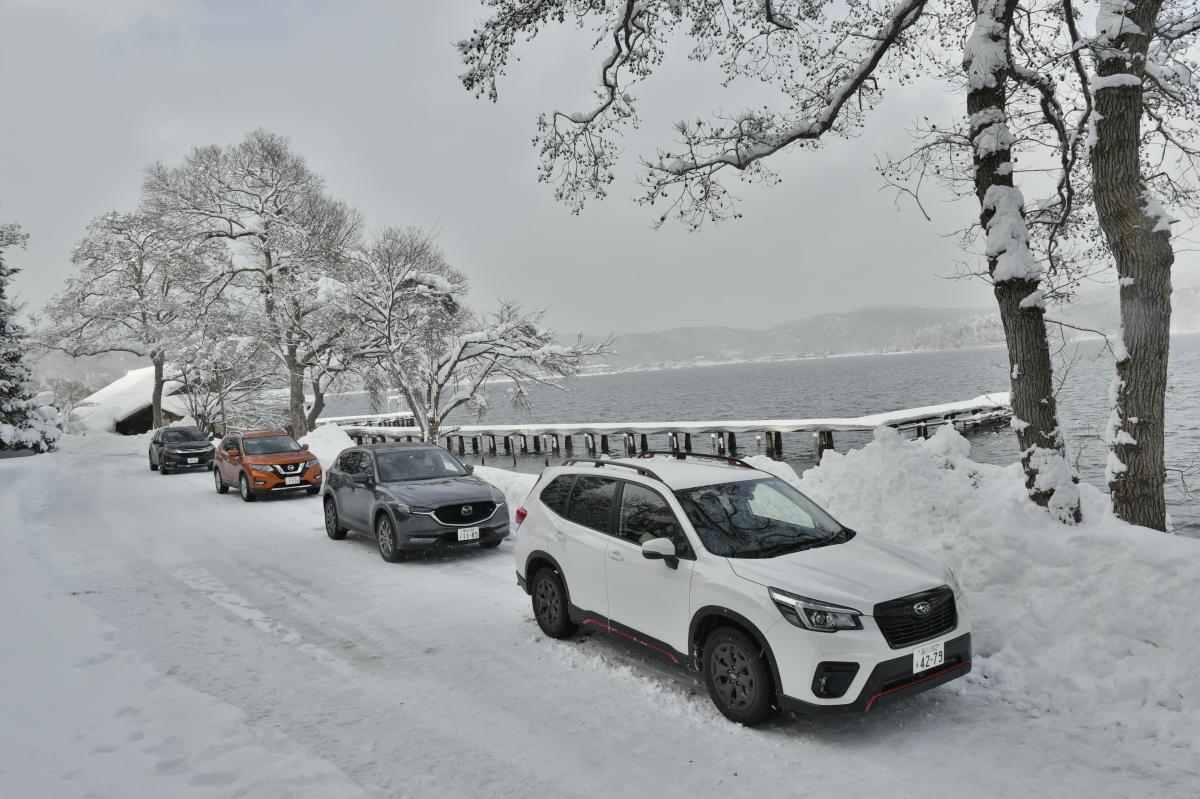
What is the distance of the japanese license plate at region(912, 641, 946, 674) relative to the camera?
14.4ft

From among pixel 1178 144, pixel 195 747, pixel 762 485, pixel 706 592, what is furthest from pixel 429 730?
pixel 1178 144

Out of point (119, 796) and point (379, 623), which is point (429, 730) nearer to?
point (119, 796)

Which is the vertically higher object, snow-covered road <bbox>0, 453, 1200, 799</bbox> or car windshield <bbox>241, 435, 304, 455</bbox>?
car windshield <bbox>241, 435, 304, 455</bbox>

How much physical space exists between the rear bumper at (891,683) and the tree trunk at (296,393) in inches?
1170

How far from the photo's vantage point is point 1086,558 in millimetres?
5867

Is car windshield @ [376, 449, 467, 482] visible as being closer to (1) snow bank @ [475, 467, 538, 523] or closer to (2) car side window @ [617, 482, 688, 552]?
(1) snow bank @ [475, 467, 538, 523]

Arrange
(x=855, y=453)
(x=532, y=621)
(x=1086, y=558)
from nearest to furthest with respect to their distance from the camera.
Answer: (x=1086, y=558) < (x=532, y=621) < (x=855, y=453)

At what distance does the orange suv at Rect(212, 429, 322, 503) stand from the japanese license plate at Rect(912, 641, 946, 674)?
15.6 m

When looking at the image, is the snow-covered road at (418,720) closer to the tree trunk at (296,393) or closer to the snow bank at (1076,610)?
the snow bank at (1076,610)

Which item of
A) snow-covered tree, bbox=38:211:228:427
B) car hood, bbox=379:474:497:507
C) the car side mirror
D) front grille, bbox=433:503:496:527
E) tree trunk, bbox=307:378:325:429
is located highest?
snow-covered tree, bbox=38:211:228:427

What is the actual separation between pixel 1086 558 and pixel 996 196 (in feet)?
12.8

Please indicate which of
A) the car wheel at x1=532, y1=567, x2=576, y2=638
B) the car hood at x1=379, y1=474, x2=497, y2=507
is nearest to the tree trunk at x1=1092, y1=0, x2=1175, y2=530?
the car wheel at x1=532, y1=567, x2=576, y2=638

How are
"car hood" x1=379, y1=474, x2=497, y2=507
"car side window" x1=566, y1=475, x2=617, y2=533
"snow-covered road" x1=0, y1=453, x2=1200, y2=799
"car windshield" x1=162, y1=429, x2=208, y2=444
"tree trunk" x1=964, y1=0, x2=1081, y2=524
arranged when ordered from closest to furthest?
"snow-covered road" x1=0, y1=453, x2=1200, y2=799, "car side window" x1=566, y1=475, x2=617, y2=533, "tree trunk" x1=964, y1=0, x2=1081, y2=524, "car hood" x1=379, y1=474, x2=497, y2=507, "car windshield" x1=162, y1=429, x2=208, y2=444

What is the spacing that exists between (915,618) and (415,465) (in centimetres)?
830
